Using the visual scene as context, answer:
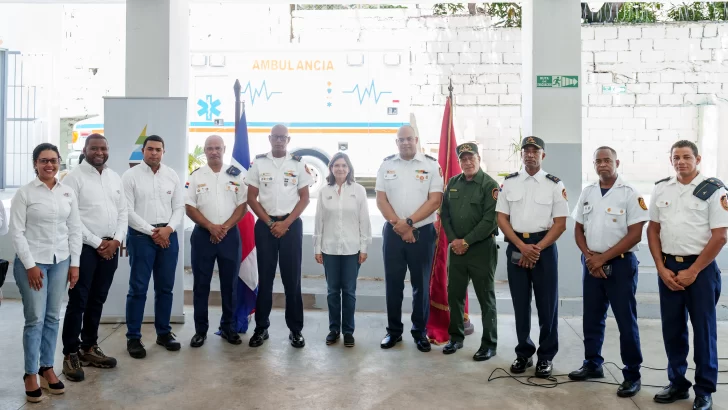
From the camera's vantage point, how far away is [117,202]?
4.43 metres

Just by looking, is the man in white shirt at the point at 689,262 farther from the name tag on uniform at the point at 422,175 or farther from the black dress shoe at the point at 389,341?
the black dress shoe at the point at 389,341

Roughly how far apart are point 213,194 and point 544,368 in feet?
8.86

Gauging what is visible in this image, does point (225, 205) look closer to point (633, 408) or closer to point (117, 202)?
point (117, 202)

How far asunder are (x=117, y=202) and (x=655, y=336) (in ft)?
14.1

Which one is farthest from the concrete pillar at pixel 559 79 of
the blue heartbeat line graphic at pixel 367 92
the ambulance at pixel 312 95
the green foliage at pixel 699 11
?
the green foliage at pixel 699 11

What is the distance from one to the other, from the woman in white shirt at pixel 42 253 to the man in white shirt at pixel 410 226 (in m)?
2.22

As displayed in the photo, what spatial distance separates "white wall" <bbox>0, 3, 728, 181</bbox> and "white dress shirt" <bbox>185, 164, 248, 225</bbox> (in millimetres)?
6358

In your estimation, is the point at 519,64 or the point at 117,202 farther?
the point at 519,64

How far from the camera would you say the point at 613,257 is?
13.3 ft

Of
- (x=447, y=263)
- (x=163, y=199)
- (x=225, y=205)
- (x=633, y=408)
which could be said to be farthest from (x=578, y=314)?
(x=163, y=199)

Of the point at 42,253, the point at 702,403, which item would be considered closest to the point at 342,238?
the point at 42,253

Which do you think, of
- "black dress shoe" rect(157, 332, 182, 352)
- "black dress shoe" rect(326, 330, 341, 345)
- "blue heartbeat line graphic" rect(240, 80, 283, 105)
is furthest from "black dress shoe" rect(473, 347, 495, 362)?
"blue heartbeat line graphic" rect(240, 80, 283, 105)

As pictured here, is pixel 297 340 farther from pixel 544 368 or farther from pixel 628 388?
pixel 628 388

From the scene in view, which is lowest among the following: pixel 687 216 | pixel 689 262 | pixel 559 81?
pixel 689 262
